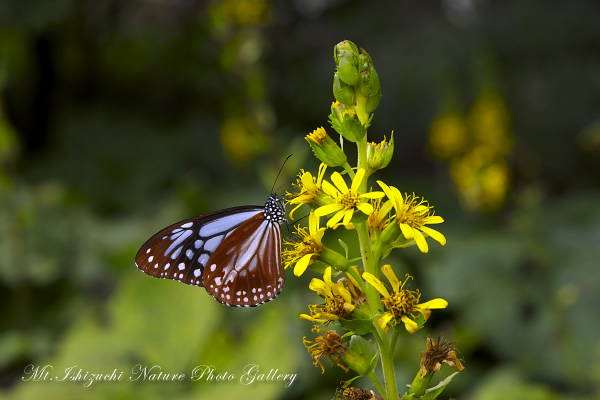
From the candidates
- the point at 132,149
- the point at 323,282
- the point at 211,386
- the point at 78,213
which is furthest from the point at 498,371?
the point at 132,149

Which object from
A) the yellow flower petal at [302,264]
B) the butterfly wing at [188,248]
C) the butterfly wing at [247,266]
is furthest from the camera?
the butterfly wing at [188,248]

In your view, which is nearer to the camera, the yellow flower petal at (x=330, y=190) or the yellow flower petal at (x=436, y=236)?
the yellow flower petal at (x=436, y=236)

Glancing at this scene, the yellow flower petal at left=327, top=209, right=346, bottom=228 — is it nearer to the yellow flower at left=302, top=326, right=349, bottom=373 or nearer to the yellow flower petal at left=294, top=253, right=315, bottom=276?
the yellow flower petal at left=294, top=253, right=315, bottom=276

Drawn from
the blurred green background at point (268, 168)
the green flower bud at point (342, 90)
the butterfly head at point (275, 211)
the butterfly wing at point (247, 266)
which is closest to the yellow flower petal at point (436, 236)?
the green flower bud at point (342, 90)

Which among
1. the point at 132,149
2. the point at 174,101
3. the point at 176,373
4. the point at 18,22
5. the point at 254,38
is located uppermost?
the point at 254,38

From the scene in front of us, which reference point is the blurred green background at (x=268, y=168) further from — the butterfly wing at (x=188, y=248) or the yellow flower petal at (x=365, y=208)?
the yellow flower petal at (x=365, y=208)

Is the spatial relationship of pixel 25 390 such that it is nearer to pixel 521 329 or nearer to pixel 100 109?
pixel 521 329
